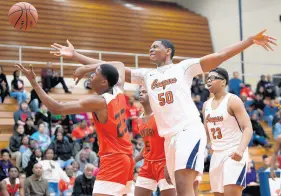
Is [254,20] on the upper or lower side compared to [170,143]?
upper

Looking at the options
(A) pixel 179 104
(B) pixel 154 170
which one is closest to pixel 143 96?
(B) pixel 154 170

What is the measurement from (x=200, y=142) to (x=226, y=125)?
111 cm

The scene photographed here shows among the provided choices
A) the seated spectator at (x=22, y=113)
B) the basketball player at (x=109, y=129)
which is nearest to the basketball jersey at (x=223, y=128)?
the basketball player at (x=109, y=129)

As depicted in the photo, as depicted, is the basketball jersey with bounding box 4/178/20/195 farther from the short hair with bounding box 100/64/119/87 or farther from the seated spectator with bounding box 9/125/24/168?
the short hair with bounding box 100/64/119/87

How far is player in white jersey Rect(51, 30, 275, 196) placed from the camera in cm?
663

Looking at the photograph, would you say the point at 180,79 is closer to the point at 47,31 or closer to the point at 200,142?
the point at 200,142

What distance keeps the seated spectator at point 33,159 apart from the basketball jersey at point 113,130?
7.57 meters

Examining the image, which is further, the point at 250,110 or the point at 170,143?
the point at 250,110

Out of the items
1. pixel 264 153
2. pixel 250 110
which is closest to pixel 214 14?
pixel 250 110

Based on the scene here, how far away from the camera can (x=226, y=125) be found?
7.77m

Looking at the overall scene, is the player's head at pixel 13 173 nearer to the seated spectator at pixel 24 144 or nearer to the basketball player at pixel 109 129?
the seated spectator at pixel 24 144

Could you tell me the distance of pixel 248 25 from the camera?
25.7m

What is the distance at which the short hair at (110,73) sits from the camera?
20.3 feet

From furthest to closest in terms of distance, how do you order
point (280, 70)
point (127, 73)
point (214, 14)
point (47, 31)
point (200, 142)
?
point (214, 14) → point (280, 70) → point (47, 31) → point (127, 73) → point (200, 142)
